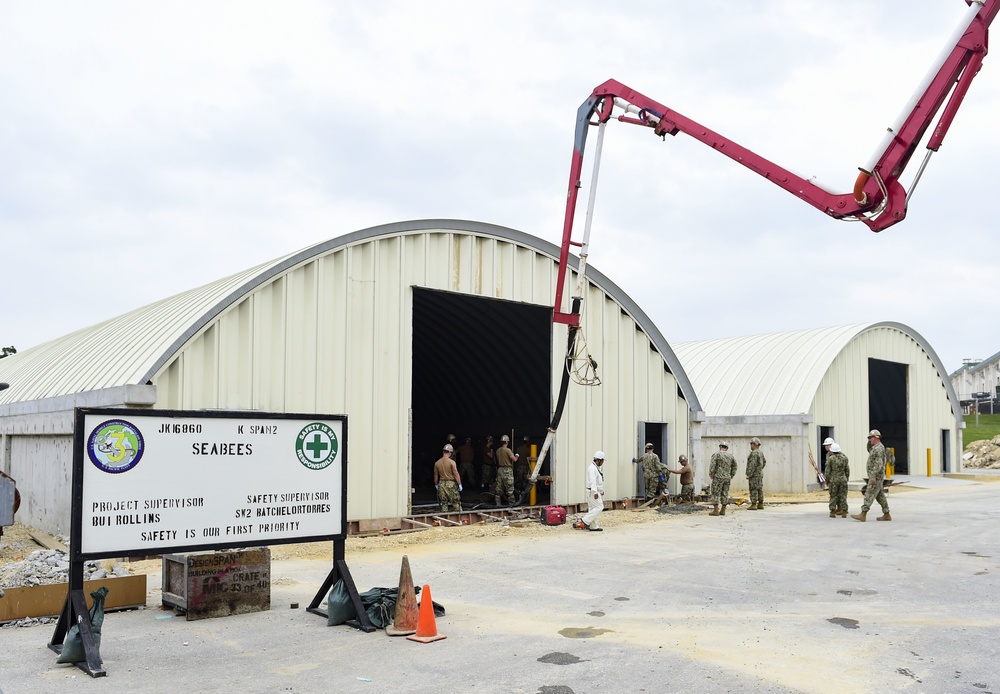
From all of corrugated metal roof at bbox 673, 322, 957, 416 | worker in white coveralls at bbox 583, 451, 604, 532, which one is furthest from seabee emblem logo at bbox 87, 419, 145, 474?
corrugated metal roof at bbox 673, 322, 957, 416

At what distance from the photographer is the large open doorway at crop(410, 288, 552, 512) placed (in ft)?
74.1

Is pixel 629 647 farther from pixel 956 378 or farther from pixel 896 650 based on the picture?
pixel 956 378

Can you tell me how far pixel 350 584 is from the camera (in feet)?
27.0

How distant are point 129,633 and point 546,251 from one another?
40.5 ft

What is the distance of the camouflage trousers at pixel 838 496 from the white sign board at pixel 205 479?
13.0m

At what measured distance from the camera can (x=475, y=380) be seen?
1043 inches

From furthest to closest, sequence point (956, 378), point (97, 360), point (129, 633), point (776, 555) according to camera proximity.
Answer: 1. point (956, 378)
2. point (97, 360)
3. point (776, 555)
4. point (129, 633)

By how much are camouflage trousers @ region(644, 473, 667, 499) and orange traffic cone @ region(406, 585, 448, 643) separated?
12717mm

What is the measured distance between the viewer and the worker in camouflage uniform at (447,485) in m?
17.2

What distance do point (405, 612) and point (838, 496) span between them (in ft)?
43.2

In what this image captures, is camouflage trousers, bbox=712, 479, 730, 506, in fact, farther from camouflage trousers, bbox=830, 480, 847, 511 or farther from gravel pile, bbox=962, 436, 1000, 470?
gravel pile, bbox=962, 436, 1000, 470

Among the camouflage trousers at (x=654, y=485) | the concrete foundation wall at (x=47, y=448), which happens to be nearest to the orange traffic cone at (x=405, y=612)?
the concrete foundation wall at (x=47, y=448)

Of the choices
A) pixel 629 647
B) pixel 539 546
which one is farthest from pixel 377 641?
pixel 539 546

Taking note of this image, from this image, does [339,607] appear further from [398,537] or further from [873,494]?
[873,494]
